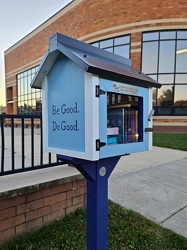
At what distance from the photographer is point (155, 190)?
382cm

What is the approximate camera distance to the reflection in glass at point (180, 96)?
14062 millimetres

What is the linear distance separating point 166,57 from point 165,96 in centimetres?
271

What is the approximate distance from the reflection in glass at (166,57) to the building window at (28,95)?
565 inches

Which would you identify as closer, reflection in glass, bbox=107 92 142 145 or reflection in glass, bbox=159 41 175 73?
reflection in glass, bbox=107 92 142 145

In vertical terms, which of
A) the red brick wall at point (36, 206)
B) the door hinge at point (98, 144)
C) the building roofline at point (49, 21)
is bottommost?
the red brick wall at point (36, 206)

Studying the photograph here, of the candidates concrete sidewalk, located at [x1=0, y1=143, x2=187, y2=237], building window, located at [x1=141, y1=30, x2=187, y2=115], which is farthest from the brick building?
concrete sidewalk, located at [x1=0, y1=143, x2=187, y2=237]

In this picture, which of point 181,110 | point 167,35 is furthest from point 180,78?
point 167,35

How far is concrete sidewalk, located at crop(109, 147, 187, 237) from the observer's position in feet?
9.69

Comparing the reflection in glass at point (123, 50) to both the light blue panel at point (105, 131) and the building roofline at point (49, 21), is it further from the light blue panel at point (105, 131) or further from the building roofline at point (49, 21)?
the light blue panel at point (105, 131)

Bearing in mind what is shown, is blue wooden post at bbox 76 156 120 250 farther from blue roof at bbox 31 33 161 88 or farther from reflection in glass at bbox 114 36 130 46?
reflection in glass at bbox 114 36 130 46

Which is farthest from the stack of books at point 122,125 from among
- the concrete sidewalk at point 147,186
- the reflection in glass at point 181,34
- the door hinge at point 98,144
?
the reflection in glass at point 181,34

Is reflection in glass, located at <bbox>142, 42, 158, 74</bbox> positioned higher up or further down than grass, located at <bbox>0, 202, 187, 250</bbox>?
higher up

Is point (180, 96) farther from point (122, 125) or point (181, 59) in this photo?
point (122, 125)

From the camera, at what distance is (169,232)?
2.57 meters
